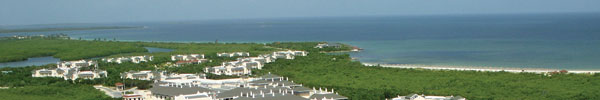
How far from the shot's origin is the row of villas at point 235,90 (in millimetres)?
30047

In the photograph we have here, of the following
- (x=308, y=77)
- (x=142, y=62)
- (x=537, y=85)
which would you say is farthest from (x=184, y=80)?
(x=537, y=85)

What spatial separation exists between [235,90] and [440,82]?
11144 millimetres

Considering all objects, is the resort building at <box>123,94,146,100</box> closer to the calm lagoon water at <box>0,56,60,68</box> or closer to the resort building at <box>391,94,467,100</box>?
the resort building at <box>391,94,467,100</box>

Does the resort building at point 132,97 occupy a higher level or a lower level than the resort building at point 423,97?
lower

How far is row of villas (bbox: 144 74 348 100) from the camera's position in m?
30.0

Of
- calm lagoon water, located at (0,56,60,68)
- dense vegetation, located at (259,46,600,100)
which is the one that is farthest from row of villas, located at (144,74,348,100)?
calm lagoon water, located at (0,56,60,68)

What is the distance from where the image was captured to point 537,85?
1310 inches

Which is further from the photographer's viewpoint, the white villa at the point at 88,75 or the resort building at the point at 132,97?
the white villa at the point at 88,75

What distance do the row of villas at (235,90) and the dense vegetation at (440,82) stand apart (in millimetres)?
1292

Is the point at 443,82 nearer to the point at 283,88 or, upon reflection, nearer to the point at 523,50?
the point at 283,88

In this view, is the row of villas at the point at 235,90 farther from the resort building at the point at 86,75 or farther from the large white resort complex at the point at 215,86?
the resort building at the point at 86,75

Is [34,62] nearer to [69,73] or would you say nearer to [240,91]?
[69,73]

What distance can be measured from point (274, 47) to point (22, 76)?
35.0 metres

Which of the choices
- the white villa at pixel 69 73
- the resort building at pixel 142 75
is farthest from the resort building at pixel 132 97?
the white villa at pixel 69 73
